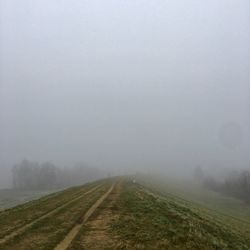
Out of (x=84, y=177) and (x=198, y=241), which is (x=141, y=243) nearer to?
(x=198, y=241)

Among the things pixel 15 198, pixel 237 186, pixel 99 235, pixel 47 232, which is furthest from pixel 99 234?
pixel 237 186

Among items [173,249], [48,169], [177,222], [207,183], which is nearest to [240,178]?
[207,183]

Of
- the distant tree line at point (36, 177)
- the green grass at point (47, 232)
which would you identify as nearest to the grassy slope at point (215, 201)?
the green grass at point (47, 232)

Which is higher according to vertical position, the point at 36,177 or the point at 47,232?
the point at 36,177

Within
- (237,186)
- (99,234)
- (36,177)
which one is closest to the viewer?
(99,234)

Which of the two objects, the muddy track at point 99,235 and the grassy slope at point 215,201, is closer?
the muddy track at point 99,235

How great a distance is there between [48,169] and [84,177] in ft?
116

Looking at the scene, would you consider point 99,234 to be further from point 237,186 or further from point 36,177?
point 36,177

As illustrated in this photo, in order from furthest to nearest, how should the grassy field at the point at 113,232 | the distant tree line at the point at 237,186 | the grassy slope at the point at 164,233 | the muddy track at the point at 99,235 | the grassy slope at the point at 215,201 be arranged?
the distant tree line at the point at 237,186 < the grassy slope at the point at 215,201 < the grassy slope at the point at 164,233 < the grassy field at the point at 113,232 < the muddy track at the point at 99,235

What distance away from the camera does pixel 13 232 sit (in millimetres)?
21656

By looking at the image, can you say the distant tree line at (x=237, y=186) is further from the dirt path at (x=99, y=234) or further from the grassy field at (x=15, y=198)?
the dirt path at (x=99, y=234)

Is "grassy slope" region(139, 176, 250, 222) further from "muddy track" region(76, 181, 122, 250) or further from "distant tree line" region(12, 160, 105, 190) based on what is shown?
"distant tree line" region(12, 160, 105, 190)

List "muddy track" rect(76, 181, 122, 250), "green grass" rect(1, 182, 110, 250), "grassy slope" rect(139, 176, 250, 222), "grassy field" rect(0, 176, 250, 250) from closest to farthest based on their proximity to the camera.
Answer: "muddy track" rect(76, 181, 122, 250) < "green grass" rect(1, 182, 110, 250) < "grassy field" rect(0, 176, 250, 250) < "grassy slope" rect(139, 176, 250, 222)

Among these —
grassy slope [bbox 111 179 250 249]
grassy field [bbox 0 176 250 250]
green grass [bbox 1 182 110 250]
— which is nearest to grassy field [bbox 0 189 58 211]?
green grass [bbox 1 182 110 250]
